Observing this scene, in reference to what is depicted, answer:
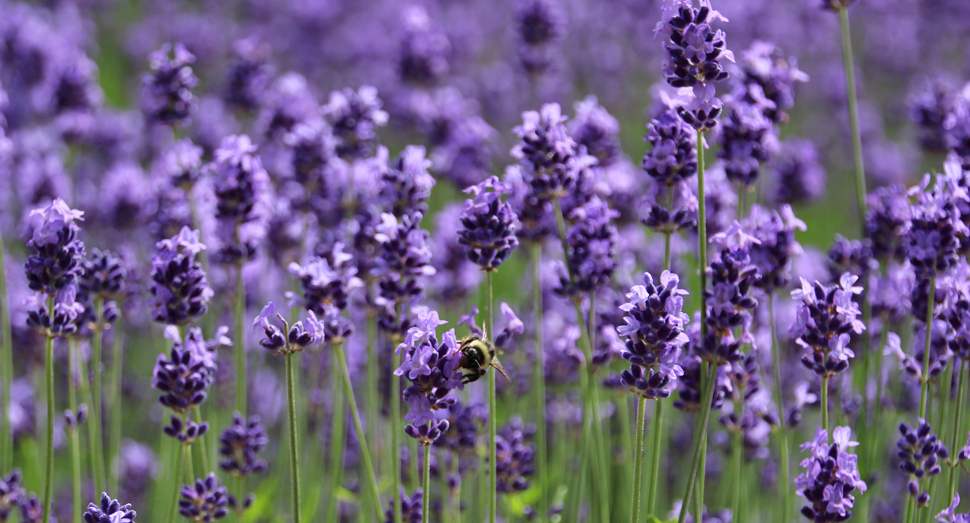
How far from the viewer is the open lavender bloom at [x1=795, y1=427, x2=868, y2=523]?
1894 mm

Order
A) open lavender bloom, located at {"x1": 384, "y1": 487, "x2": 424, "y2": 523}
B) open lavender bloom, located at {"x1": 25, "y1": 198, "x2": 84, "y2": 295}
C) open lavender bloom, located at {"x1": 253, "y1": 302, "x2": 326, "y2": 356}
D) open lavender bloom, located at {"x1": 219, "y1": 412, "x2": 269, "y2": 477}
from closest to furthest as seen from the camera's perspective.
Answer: open lavender bloom, located at {"x1": 253, "y1": 302, "x2": 326, "y2": 356} → open lavender bloom, located at {"x1": 25, "y1": 198, "x2": 84, "y2": 295} → open lavender bloom, located at {"x1": 384, "y1": 487, "x2": 424, "y2": 523} → open lavender bloom, located at {"x1": 219, "y1": 412, "x2": 269, "y2": 477}

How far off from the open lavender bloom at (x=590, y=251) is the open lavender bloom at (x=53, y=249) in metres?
1.35

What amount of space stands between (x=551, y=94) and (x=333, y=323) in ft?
19.2

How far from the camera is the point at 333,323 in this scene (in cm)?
238

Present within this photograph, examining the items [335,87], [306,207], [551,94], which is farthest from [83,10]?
[306,207]

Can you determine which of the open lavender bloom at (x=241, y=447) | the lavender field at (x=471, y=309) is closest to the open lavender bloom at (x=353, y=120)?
the lavender field at (x=471, y=309)

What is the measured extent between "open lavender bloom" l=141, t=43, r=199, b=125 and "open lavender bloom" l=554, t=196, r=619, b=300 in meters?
1.77

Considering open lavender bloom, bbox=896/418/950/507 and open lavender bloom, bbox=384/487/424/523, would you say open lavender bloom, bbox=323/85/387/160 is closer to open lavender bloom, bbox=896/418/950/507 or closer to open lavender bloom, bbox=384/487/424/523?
open lavender bloom, bbox=384/487/424/523

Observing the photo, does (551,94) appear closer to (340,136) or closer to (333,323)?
(340,136)

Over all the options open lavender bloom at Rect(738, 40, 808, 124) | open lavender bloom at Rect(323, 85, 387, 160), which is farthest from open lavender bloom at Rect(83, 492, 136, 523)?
open lavender bloom at Rect(738, 40, 808, 124)

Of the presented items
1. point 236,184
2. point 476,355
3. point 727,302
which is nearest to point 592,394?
point 476,355

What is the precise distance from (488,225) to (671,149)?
565 mm

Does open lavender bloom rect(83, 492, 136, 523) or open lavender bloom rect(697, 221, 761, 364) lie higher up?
open lavender bloom rect(697, 221, 761, 364)

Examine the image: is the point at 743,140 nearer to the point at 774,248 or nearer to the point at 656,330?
the point at 774,248
